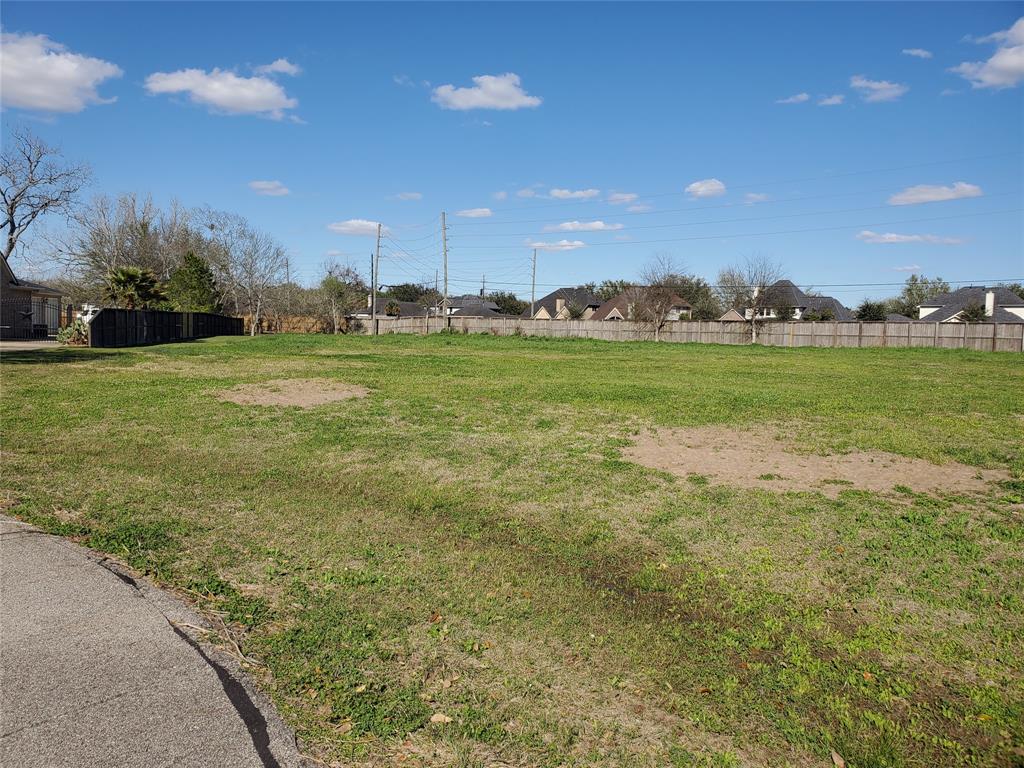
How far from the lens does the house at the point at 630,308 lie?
180ft

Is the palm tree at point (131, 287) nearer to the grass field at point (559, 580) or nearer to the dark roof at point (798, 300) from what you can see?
the grass field at point (559, 580)

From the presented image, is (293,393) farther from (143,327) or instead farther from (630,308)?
(630,308)

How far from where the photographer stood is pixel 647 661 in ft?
12.5

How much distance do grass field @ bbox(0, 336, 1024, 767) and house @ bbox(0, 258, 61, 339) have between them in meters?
25.4

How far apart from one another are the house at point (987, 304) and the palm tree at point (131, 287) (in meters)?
56.1

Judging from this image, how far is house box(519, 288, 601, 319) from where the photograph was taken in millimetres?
83500

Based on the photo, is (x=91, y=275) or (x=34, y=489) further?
(x=91, y=275)

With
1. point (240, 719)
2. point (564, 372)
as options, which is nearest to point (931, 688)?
point (240, 719)

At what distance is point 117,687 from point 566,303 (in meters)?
84.8

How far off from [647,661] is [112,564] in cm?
367

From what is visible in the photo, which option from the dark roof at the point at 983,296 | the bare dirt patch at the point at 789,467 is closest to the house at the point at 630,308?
the dark roof at the point at 983,296

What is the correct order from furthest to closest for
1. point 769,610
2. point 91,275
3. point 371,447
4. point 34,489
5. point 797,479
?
1. point 91,275
2. point 371,447
3. point 797,479
4. point 34,489
5. point 769,610

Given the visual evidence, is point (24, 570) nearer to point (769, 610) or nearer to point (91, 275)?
point (769, 610)

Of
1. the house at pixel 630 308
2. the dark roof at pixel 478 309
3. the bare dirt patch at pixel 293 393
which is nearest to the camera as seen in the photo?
the bare dirt patch at pixel 293 393
